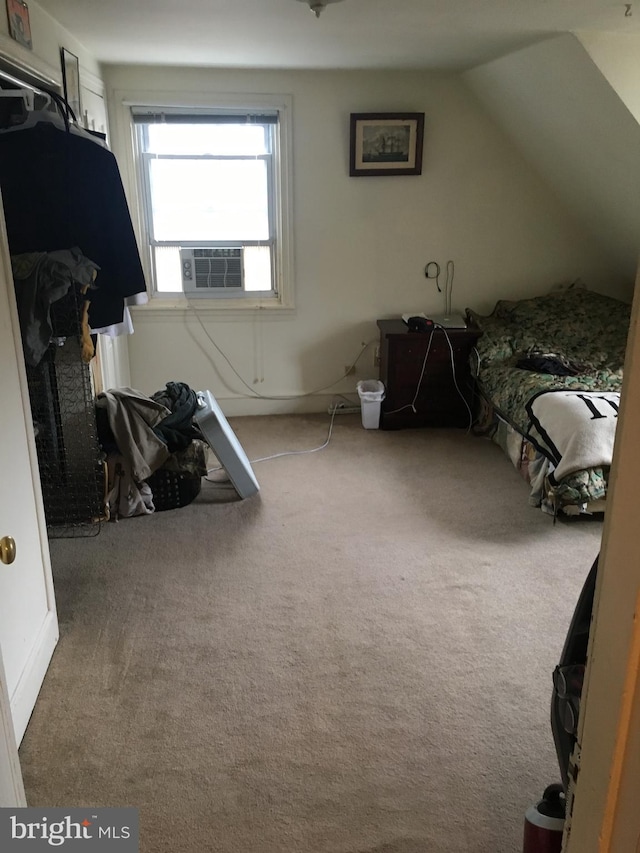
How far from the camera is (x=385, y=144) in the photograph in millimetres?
4266

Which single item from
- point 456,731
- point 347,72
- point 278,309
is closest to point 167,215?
point 278,309

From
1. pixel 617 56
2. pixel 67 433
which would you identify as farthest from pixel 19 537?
pixel 617 56

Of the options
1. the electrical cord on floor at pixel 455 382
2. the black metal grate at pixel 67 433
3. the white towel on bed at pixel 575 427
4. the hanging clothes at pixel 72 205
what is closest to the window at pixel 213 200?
the electrical cord on floor at pixel 455 382

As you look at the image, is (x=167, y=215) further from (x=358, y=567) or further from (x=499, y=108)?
(x=358, y=567)

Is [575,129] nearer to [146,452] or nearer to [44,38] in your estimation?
[44,38]

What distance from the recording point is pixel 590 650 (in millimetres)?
815

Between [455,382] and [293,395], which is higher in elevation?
[455,382]

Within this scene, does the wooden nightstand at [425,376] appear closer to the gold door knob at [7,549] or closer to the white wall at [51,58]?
the white wall at [51,58]

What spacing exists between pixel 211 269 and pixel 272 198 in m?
0.59

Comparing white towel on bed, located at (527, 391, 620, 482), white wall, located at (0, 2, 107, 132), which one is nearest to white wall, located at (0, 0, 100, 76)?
white wall, located at (0, 2, 107, 132)

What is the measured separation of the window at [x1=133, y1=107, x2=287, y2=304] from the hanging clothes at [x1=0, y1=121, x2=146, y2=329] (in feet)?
5.21

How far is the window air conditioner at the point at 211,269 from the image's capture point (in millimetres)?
4383

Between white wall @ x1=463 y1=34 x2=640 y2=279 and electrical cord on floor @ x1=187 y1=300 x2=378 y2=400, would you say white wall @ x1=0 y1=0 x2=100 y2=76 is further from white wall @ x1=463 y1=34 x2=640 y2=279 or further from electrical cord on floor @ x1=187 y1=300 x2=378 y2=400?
white wall @ x1=463 y1=34 x2=640 y2=279

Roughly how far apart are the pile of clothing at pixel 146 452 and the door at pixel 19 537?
92 centimetres
